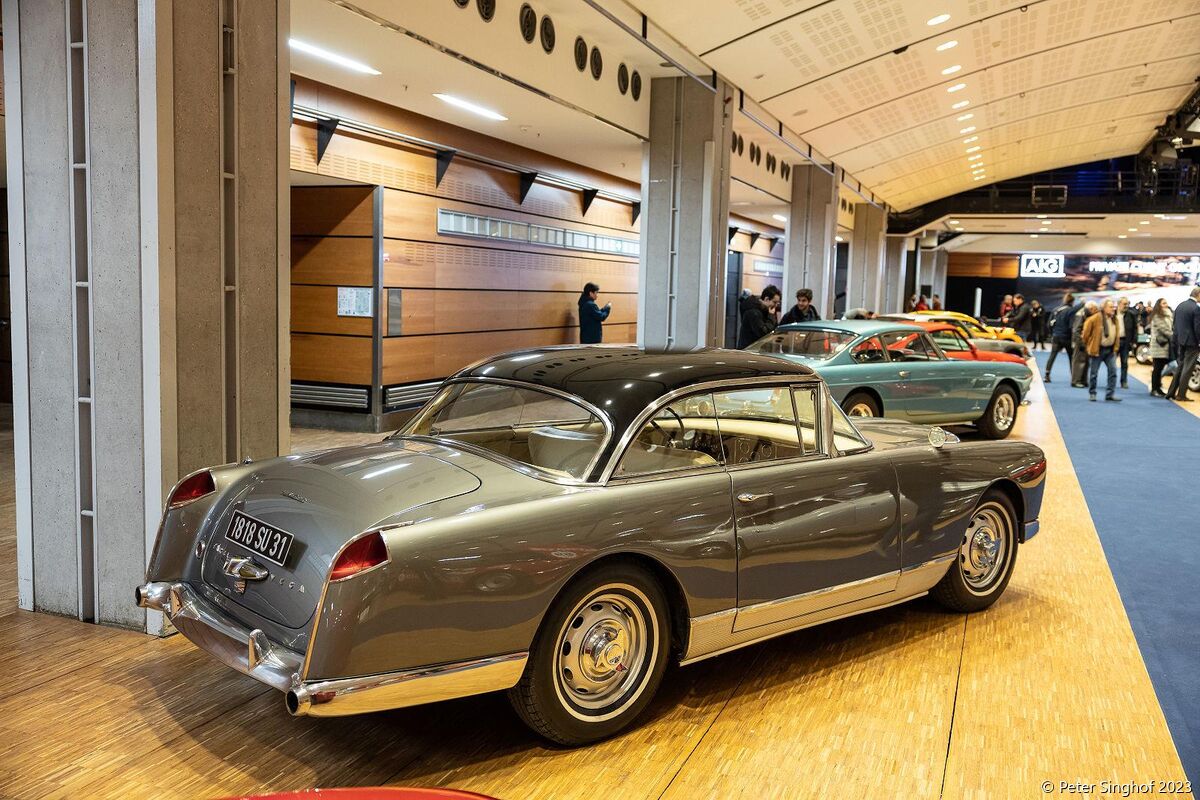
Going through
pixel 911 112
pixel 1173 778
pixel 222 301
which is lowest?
pixel 1173 778

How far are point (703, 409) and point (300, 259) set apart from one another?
8.03 m

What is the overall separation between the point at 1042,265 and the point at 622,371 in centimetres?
4678

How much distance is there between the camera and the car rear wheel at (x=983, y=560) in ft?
15.4

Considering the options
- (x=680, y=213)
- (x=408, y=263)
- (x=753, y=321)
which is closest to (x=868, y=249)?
(x=753, y=321)

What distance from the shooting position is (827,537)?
12.7 feet

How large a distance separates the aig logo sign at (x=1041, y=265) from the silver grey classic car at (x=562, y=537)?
45.2 metres

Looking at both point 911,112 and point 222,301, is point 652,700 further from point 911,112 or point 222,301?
point 911,112

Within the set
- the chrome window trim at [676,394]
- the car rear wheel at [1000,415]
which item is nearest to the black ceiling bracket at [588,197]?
the car rear wheel at [1000,415]

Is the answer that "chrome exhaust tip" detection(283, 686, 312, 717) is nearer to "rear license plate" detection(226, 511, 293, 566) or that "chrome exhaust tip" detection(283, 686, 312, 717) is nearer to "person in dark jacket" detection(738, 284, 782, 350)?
"rear license plate" detection(226, 511, 293, 566)

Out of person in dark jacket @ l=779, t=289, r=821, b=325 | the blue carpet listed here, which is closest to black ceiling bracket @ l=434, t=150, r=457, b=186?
person in dark jacket @ l=779, t=289, r=821, b=325

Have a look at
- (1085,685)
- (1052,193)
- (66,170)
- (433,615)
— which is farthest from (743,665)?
(1052,193)

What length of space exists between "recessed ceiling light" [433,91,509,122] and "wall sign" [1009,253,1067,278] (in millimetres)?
40601

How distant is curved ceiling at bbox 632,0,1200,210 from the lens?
10133 mm

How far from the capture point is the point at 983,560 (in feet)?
15.8
